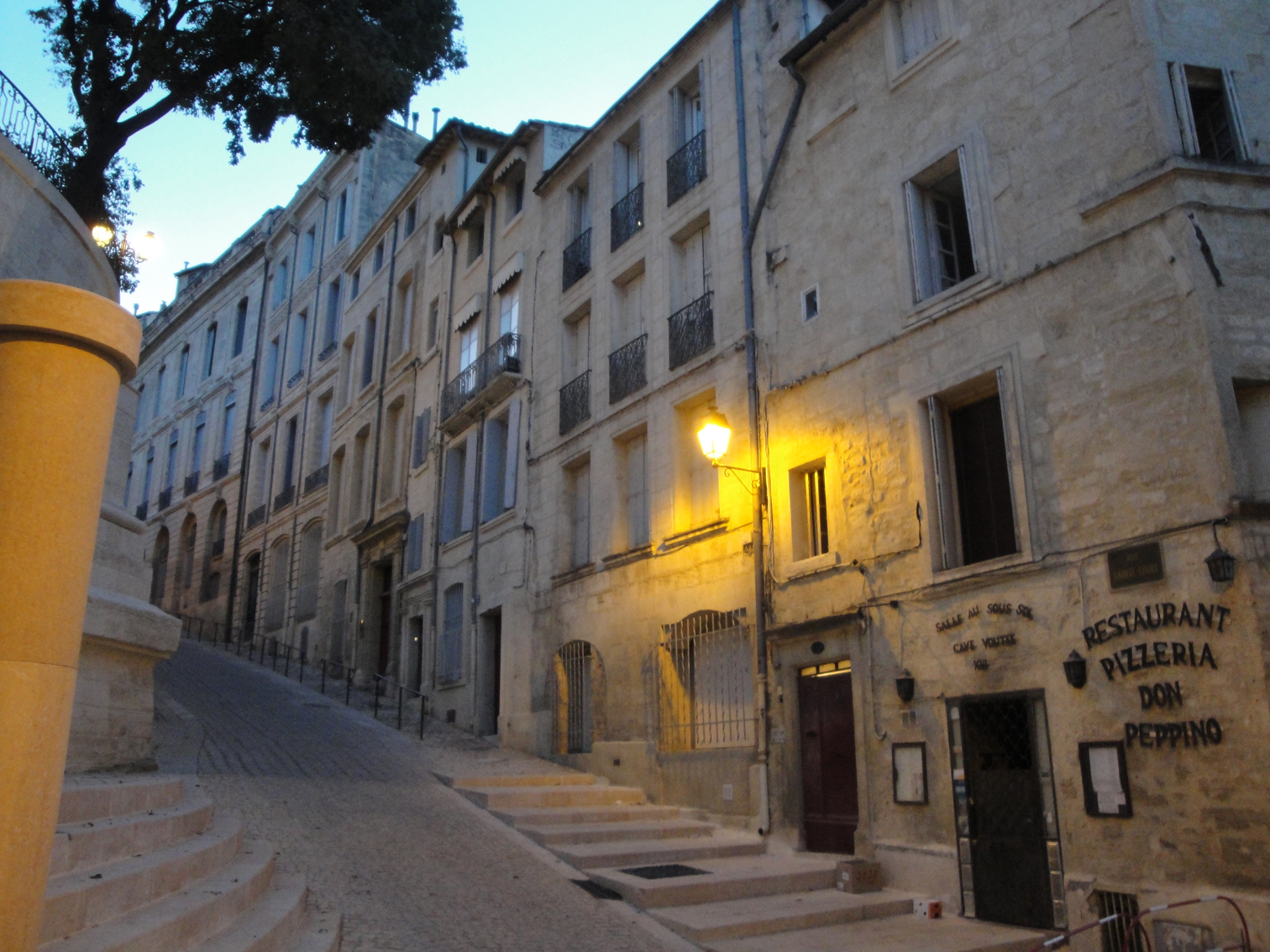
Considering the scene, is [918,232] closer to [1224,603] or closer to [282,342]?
[1224,603]

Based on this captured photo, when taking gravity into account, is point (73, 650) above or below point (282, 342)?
below

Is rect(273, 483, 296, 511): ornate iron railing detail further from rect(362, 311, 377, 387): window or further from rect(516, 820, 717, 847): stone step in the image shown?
rect(516, 820, 717, 847): stone step

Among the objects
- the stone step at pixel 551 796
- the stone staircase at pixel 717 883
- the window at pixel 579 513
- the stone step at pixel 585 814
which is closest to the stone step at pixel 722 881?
the stone staircase at pixel 717 883

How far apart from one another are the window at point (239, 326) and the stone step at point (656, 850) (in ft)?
95.0

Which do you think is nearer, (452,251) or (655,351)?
(655,351)

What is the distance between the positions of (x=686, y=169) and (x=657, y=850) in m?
9.14

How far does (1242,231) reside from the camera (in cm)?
791

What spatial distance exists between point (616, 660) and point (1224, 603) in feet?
27.0

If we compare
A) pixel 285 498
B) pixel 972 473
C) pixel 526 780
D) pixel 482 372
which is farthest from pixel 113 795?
pixel 285 498

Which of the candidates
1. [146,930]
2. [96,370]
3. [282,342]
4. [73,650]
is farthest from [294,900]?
[282,342]

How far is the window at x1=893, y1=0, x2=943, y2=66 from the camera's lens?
35.9 ft

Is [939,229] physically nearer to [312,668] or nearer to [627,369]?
[627,369]

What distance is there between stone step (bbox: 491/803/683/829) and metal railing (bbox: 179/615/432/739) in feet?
15.7

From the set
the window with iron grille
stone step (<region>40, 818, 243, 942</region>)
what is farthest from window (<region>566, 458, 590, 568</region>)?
stone step (<region>40, 818, 243, 942</region>)
